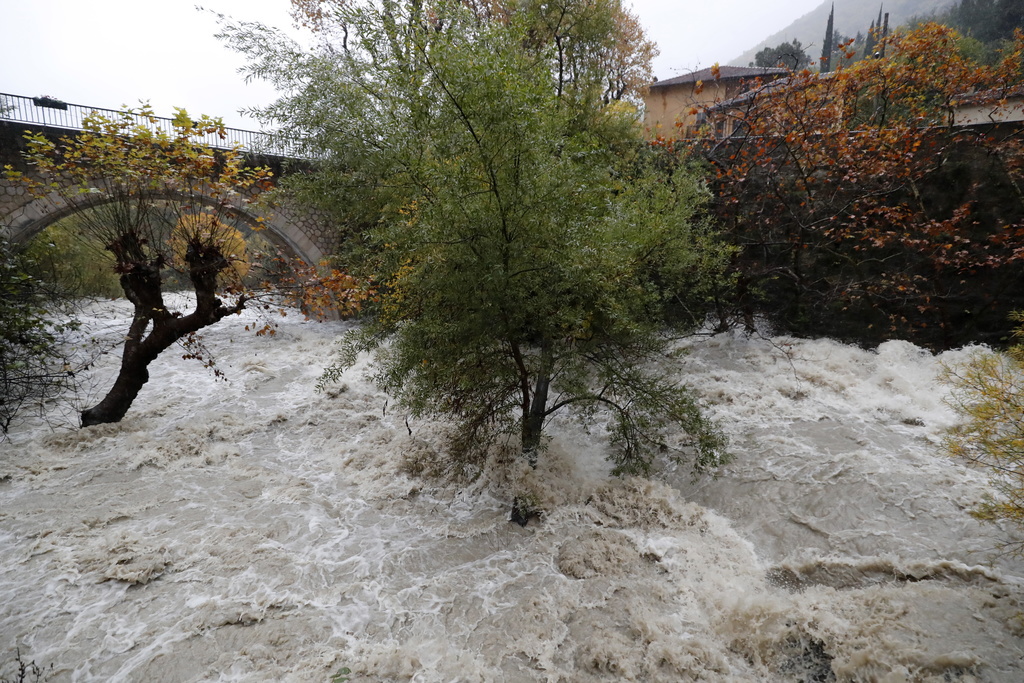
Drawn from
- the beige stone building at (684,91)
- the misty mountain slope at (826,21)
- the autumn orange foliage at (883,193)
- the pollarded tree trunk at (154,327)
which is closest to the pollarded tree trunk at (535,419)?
the pollarded tree trunk at (154,327)

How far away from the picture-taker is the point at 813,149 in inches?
363

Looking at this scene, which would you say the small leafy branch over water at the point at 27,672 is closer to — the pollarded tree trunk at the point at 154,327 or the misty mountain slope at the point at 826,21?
the pollarded tree trunk at the point at 154,327

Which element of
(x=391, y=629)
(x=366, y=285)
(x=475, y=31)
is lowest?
(x=391, y=629)

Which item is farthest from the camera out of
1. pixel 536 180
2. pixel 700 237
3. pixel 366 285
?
pixel 700 237

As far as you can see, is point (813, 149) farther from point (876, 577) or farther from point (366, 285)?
point (366, 285)

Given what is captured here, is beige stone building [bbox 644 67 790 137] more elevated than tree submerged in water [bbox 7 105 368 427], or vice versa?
beige stone building [bbox 644 67 790 137]

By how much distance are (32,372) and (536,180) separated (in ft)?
27.5

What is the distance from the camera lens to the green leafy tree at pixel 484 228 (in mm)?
4031

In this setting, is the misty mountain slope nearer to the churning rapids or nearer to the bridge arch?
the bridge arch

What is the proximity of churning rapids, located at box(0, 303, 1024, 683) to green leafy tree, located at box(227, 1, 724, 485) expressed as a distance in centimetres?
76

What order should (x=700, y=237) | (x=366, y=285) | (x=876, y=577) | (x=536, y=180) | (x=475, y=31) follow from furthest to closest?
(x=700, y=237) < (x=366, y=285) < (x=475, y=31) < (x=876, y=577) < (x=536, y=180)

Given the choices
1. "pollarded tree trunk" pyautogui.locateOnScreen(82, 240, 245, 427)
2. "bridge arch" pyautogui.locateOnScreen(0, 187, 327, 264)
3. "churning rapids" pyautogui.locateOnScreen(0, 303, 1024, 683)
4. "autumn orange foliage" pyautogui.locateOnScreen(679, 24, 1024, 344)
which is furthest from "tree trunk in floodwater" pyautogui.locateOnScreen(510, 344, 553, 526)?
"autumn orange foliage" pyautogui.locateOnScreen(679, 24, 1024, 344)

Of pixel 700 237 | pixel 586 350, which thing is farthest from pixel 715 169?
pixel 586 350

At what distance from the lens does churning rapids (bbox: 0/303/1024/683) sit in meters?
3.61
